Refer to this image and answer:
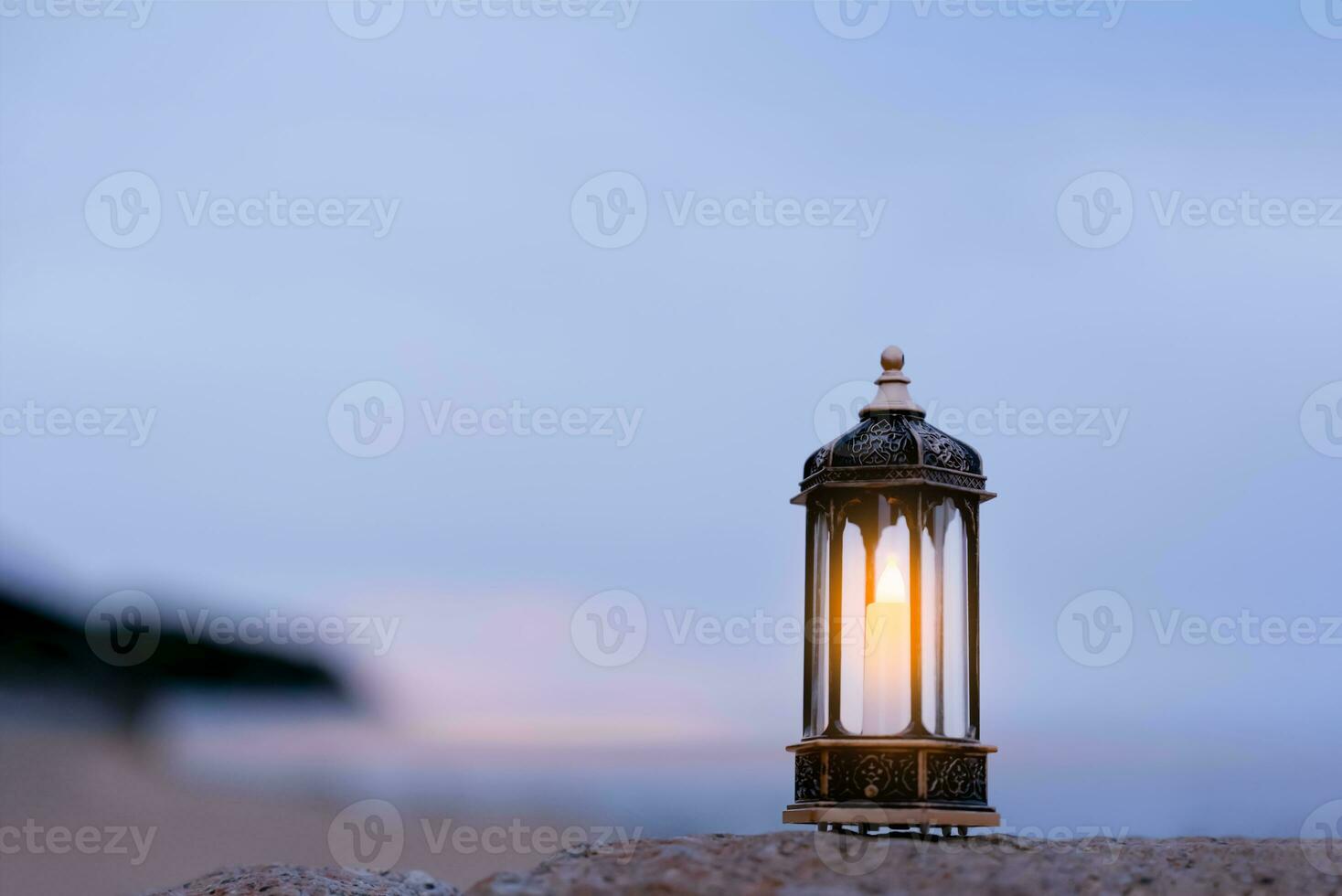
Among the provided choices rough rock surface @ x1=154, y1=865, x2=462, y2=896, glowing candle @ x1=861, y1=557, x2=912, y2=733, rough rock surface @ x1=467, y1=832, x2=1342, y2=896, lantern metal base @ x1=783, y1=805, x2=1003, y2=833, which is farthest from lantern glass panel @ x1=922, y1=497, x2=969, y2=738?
rough rock surface @ x1=154, y1=865, x2=462, y2=896

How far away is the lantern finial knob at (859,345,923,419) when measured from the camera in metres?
8.70

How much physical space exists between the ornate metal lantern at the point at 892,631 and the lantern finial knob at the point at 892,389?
0.03ft

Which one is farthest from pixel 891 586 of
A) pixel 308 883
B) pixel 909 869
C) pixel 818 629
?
pixel 308 883

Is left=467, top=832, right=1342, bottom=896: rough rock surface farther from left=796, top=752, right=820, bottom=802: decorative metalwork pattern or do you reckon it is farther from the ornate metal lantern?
left=796, top=752, right=820, bottom=802: decorative metalwork pattern

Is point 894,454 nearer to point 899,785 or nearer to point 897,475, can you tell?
point 897,475

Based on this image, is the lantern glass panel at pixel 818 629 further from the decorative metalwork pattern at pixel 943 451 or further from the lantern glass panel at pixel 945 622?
the decorative metalwork pattern at pixel 943 451

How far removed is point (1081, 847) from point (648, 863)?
2.89m

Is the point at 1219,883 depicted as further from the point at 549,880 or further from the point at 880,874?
the point at 549,880

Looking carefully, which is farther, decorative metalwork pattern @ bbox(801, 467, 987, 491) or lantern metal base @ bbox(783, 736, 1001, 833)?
decorative metalwork pattern @ bbox(801, 467, 987, 491)

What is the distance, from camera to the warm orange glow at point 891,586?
326 inches

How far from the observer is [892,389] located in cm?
879

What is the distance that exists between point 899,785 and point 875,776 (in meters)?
0.13

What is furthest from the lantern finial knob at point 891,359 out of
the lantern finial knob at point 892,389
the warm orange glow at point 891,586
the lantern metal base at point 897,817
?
the lantern metal base at point 897,817

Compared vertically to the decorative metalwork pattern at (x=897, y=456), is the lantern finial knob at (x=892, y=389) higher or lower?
higher
